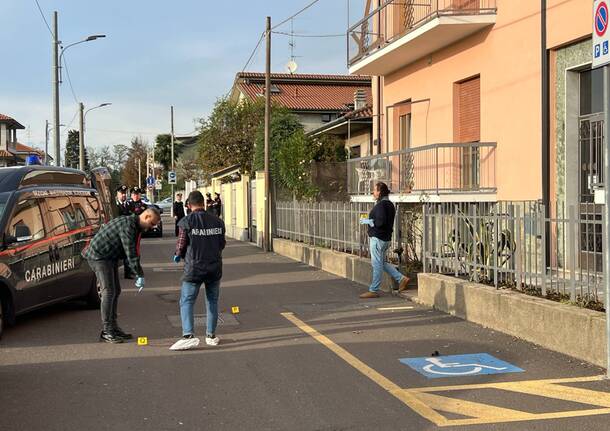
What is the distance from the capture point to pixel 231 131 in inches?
1353

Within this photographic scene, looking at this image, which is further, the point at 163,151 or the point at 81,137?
the point at 163,151

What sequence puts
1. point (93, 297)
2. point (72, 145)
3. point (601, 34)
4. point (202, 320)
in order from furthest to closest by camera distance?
point (72, 145)
point (93, 297)
point (202, 320)
point (601, 34)

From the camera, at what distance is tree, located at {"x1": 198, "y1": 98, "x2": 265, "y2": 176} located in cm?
3406

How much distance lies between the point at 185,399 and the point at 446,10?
10292 millimetres

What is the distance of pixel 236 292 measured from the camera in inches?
486

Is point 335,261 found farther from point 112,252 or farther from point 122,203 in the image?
point 112,252

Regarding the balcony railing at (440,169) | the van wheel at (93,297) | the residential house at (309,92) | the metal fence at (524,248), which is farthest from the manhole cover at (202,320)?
the residential house at (309,92)

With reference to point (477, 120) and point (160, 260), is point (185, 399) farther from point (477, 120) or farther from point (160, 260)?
point (160, 260)

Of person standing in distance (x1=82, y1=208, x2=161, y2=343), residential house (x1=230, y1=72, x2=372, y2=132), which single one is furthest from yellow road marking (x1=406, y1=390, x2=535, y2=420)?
residential house (x1=230, y1=72, x2=372, y2=132)

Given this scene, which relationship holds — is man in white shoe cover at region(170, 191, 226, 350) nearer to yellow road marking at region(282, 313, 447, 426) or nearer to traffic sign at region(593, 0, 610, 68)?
yellow road marking at region(282, 313, 447, 426)

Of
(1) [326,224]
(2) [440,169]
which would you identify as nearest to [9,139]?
(1) [326,224]

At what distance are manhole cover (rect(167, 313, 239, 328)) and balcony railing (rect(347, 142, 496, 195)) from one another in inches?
234

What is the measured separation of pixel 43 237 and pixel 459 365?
569cm

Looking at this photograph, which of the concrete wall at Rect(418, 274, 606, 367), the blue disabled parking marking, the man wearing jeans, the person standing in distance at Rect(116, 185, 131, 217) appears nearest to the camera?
Answer: the blue disabled parking marking
